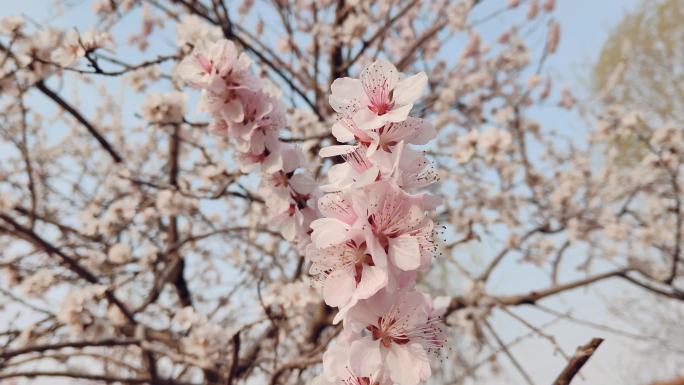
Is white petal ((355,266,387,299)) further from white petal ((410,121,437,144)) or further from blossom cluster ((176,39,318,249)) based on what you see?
blossom cluster ((176,39,318,249))

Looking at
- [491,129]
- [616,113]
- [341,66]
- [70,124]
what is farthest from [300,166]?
[70,124]

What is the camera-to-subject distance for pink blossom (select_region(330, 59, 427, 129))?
0.66 meters

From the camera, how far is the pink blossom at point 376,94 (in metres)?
0.66

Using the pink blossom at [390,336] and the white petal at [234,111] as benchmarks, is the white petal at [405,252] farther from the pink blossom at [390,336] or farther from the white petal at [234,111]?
the white petal at [234,111]

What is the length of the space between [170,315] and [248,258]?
4.30ft

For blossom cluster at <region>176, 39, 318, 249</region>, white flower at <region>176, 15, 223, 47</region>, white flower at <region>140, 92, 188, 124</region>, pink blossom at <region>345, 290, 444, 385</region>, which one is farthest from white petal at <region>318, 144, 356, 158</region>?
white flower at <region>140, 92, 188, 124</region>

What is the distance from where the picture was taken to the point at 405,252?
23.5 inches

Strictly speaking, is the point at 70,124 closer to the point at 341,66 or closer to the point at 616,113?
the point at 341,66

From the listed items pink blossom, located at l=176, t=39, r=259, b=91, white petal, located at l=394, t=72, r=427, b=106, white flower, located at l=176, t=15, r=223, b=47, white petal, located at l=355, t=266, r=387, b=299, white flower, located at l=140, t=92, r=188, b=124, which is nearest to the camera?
white petal, located at l=355, t=266, r=387, b=299

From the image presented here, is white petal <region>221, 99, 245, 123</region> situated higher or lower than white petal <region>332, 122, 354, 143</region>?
higher

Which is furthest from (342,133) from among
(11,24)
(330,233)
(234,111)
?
(11,24)

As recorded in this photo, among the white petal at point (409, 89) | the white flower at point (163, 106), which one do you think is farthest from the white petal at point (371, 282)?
the white flower at point (163, 106)

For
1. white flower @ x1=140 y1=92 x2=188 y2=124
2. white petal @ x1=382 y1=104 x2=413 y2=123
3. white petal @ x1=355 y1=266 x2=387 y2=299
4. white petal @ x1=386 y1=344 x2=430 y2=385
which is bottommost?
white petal @ x1=386 y1=344 x2=430 y2=385

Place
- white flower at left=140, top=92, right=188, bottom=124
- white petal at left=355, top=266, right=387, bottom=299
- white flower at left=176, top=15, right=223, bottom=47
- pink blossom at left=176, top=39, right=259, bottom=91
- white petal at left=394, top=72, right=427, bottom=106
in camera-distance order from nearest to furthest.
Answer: white petal at left=355, top=266, right=387, bottom=299
white petal at left=394, top=72, right=427, bottom=106
pink blossom at left=176, top=39, right=259, bottom=91
white flower at left=176, top=15, right=223, bottom=47
white flower at left=140, top=92, right=188, bottom=124
